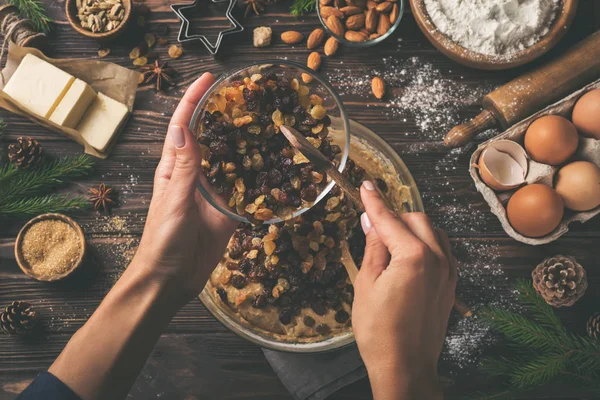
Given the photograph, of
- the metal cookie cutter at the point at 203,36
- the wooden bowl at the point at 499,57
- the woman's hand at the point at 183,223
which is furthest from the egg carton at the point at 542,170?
the metal cookie cutter at the point at 203,36

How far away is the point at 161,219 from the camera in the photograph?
1.57 metres

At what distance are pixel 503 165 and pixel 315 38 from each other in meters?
0.87

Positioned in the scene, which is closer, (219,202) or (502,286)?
(219,202)

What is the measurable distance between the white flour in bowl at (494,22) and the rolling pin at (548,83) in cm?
12

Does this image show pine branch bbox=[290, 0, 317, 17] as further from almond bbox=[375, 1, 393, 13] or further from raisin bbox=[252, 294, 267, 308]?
raisin bbox=[252, 294, 267, 308]

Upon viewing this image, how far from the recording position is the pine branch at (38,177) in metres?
1.97

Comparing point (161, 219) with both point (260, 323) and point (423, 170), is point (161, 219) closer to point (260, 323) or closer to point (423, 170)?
point (260, 323)

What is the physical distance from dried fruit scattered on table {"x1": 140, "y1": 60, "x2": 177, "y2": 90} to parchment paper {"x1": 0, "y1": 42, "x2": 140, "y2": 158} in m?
0.04

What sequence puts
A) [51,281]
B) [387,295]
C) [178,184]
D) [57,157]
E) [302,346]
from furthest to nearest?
[57,157] → [51,281] → [302,346] → [178,184] → [387,295]

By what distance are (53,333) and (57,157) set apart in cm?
70

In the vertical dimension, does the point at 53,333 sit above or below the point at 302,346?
below

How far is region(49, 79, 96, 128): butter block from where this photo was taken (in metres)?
1.94

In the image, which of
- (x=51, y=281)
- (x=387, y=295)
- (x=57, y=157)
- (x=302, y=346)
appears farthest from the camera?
(x=57, y=157)

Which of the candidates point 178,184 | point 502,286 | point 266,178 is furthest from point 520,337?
point 178,184
